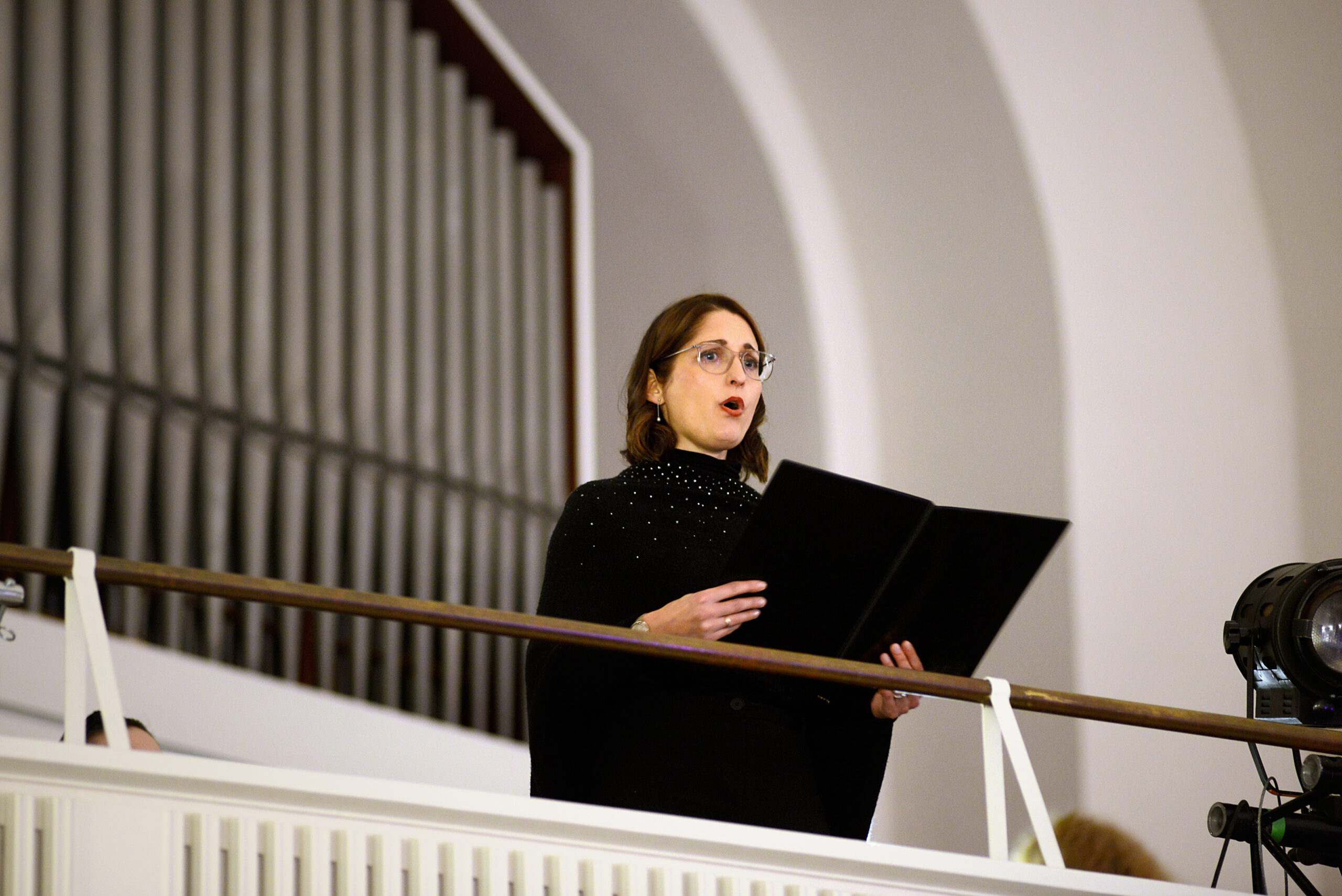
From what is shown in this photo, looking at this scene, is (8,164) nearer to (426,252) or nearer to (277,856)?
(426,252)

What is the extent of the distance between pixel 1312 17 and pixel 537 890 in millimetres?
3926

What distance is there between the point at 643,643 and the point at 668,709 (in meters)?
0.25

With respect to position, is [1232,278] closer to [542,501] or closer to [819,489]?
[542,501]

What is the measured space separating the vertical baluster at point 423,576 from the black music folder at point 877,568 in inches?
104

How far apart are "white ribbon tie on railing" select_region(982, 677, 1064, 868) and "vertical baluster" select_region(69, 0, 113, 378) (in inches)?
114

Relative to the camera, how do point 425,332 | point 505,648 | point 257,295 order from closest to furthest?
point 257,295 < point 505,648 < point 425,332

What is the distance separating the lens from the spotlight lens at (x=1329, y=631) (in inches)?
106

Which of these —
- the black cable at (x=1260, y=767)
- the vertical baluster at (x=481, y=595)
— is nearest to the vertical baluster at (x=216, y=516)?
the vertical baluster at (x=481, y=595)

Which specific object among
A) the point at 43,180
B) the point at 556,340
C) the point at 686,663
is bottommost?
the point at 686,663

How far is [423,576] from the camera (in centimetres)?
505

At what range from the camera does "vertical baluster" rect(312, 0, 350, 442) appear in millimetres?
A: 5070

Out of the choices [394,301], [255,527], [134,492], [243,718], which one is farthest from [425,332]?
[243,718]

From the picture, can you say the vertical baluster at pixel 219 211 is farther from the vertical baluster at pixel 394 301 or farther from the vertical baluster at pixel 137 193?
the vertical baluster at pixel 394 301

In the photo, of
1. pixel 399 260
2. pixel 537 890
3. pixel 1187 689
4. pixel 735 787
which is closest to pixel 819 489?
pixel 735 787
